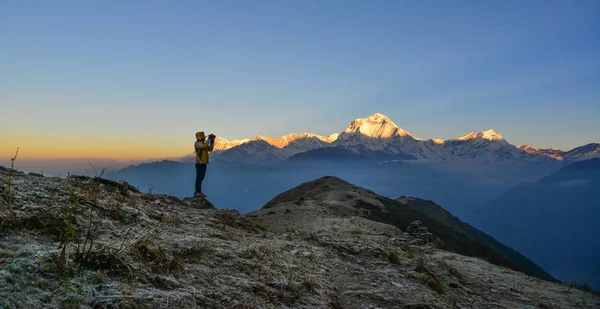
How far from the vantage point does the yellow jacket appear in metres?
16.8

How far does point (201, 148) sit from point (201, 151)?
183 millimetres

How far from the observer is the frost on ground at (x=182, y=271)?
335cm

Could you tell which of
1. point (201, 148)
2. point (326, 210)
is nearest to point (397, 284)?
point (201, 148)

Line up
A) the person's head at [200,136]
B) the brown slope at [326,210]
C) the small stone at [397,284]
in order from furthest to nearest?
the brown slope at [326,210], the person's head at [200,136], the small stone at [397,284]

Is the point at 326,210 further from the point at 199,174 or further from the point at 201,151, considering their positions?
the point at 201,151

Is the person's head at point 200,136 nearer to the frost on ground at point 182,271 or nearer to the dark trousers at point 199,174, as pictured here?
the dark trousers at point 199,174

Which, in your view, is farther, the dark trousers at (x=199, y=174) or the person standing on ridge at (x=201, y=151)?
the dark trousers at (x=199, y=174)

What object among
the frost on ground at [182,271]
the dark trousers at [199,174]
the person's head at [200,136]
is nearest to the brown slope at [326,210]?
the dark trousers at [199,174]

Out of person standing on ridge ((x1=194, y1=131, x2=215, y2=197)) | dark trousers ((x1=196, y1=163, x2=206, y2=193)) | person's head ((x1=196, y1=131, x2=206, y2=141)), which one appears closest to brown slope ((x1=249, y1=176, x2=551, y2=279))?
dark trousers ((x1=196, y1=163, x2=206, y2=193))

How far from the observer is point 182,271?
450cm

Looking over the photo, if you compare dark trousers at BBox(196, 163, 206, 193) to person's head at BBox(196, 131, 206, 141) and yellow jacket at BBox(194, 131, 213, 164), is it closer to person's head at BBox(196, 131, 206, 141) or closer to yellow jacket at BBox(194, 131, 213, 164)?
yellow jacket at BBox(194, 131, 213, 164)

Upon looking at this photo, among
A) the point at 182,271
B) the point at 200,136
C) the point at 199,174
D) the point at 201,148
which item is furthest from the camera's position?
the point at 199,174

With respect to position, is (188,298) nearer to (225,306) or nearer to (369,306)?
(225,306)

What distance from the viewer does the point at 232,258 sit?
5.74 metres
